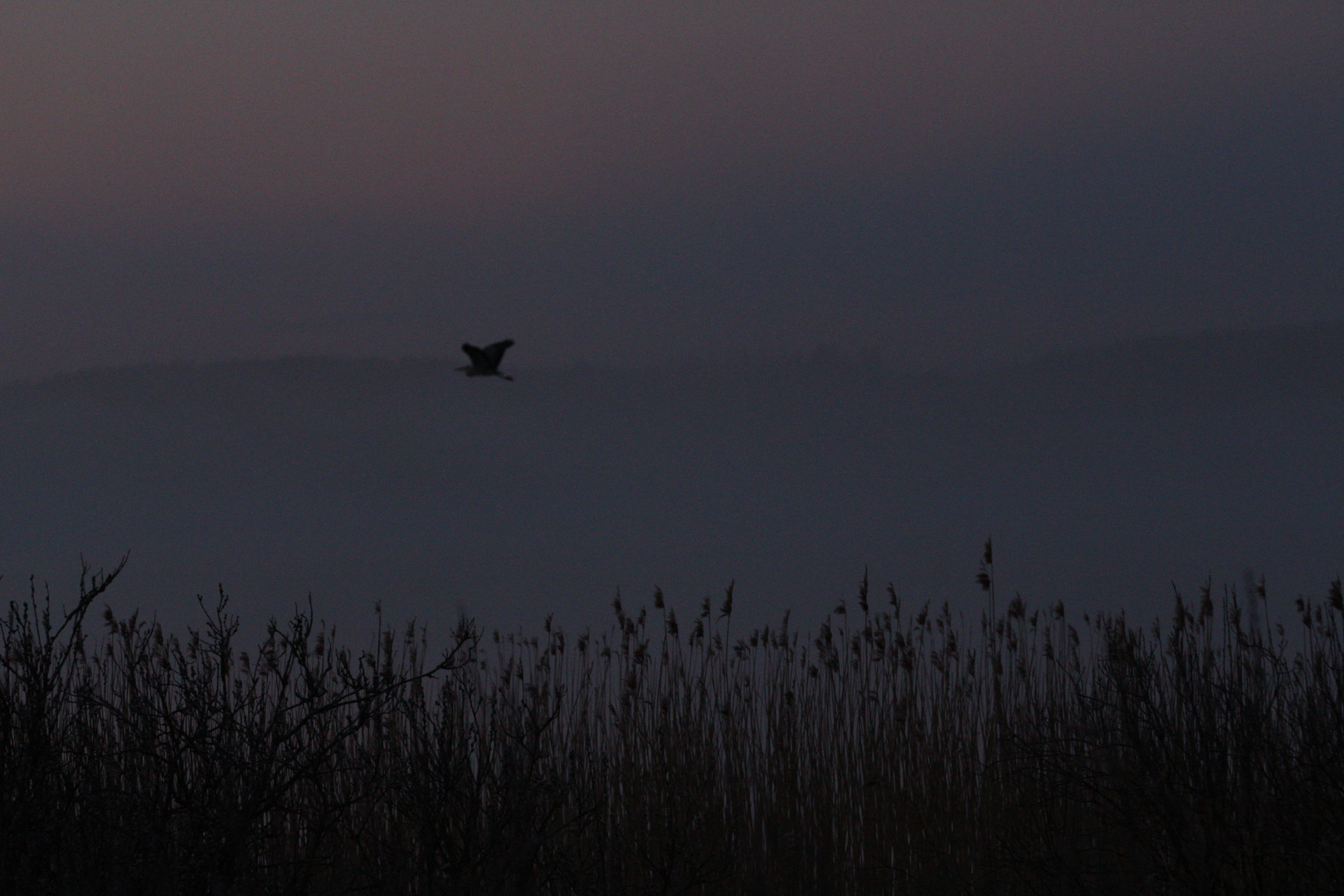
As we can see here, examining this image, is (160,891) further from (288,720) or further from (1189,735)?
(1189,735)

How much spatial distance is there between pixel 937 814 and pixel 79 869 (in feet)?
13.9

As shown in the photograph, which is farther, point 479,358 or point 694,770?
point 694,770

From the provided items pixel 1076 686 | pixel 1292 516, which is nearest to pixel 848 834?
pixel 1076 686

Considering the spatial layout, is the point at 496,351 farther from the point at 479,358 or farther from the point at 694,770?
the point at 694,770

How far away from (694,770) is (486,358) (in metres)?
2.94

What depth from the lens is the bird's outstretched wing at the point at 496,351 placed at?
5.20 metres

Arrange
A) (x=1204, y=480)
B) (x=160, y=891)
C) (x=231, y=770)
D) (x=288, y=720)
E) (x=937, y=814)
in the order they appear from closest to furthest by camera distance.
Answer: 1. (x=160, y=891)
2. (x=231, y=770)
3. (x=288, y=720)
4. (x=937, y=814)
5. (x=1204, y=480)

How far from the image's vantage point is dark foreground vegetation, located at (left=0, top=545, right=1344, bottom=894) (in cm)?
459

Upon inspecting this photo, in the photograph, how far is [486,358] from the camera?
17.0ft

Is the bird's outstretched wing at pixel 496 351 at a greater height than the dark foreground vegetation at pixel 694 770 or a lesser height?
greater

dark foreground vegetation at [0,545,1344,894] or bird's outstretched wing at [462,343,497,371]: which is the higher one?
bird's outstretched wing at [462,343,497,371]

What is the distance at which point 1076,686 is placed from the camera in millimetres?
5371

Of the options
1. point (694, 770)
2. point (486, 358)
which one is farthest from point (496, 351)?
point (694, 770)

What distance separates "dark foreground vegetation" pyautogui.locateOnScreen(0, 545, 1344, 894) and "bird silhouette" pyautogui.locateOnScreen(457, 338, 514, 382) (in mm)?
1148
